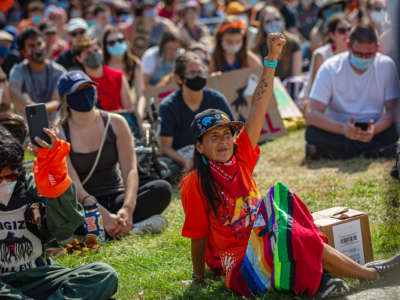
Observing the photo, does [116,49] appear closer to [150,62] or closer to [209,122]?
[150,62]

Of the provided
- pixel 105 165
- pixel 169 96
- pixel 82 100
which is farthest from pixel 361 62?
pixel 82 100

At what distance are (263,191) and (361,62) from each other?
1.89 metres

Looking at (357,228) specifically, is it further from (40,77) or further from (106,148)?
(40,77)

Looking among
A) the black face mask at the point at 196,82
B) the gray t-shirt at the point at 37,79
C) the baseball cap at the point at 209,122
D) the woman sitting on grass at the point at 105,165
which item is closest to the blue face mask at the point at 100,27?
the gray t-shirt at the point at 37,79

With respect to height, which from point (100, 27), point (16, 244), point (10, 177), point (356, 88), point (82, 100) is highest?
point (100, 27)

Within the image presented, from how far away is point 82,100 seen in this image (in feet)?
15.8

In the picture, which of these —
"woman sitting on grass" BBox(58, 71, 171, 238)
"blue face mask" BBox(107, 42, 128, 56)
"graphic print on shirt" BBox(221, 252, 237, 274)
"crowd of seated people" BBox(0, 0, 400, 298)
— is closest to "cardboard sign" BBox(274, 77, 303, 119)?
"crowd of seated people" BBox(0, 0, 400, 298)

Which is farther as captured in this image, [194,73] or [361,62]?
[361,62]

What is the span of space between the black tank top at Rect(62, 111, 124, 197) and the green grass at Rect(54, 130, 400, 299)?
1.69 ft

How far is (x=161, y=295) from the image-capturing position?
3801 millimetres

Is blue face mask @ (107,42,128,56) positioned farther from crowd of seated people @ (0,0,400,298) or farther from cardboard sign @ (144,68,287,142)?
cardboard sign @ (144,68,287,142)

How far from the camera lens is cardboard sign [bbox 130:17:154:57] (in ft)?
42.8

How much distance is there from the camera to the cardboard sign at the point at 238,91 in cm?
791

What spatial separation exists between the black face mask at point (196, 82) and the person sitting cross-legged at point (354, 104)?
1497 millimetres
